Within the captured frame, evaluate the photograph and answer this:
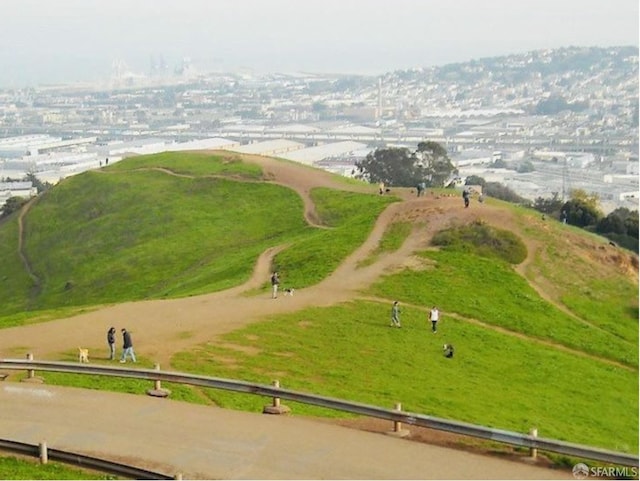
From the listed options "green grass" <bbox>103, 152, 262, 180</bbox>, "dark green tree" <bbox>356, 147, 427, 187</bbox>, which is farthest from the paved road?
"dark green tree" <bbox>356, 147, 427, 187</bbox>

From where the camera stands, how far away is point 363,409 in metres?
19.1

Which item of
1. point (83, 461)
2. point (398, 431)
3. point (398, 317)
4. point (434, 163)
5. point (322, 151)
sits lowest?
point (322, 151)

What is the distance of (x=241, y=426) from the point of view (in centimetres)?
1925

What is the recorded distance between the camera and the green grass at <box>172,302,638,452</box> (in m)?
25.0

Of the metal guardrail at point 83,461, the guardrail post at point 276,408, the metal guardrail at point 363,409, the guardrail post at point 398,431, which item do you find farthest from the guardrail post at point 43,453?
the guardrail post at point 398,431

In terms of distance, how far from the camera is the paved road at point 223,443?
16.8 metres

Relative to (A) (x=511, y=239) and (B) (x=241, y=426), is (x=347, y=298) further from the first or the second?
(B) (x=241, y=426)

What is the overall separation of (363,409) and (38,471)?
631 cm

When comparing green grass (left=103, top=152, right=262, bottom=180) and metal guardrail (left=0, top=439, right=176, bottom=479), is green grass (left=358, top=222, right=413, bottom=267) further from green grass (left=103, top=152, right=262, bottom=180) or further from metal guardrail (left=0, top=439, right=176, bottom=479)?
metal guardrail (left=0, top=439, right=176, bottom=479)

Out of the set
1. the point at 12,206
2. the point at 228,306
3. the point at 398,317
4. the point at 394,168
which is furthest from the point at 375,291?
the point at 394,168

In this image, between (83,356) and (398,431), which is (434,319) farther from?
(398,431)

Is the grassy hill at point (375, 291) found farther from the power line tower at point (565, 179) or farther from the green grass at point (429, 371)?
the power line tower at point (565, 179)

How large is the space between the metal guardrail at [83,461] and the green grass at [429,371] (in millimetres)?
5089

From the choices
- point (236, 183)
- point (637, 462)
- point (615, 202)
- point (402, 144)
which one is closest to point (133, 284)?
point (236, 183)
